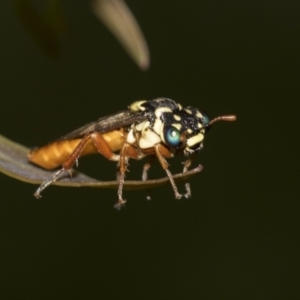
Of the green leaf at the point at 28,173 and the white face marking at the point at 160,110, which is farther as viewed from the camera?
the white face marking at the point at 160,110

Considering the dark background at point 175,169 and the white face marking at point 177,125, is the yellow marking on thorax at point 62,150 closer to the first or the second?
the white face marking at point 177,125

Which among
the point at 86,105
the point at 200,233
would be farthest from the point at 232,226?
the point at 86,105

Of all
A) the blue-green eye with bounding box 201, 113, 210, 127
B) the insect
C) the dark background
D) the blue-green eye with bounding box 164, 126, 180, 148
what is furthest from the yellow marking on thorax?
the dark background

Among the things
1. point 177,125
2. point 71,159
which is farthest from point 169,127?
point 71,159

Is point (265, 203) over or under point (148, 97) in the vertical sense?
under

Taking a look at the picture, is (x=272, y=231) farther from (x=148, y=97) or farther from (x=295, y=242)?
Answer: (x=148, y=97)

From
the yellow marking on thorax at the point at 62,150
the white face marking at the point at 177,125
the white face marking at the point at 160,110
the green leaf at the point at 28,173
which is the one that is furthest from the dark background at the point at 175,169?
the green leaf at the point at 28,173

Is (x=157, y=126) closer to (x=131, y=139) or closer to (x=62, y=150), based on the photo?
(x=131, y=139)
